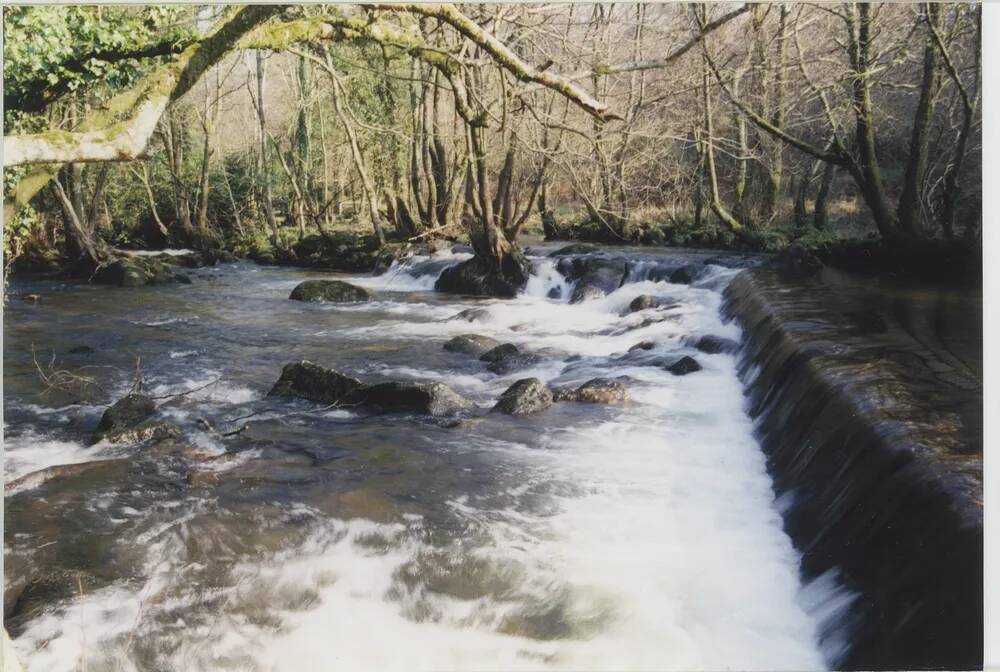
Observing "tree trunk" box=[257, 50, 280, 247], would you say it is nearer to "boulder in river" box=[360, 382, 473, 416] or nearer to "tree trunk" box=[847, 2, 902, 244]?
"tree trunk" box=[847, 2, 902, 244]

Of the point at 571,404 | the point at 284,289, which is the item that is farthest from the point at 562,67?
the point at 284,289

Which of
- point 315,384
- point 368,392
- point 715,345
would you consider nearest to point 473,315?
point 715,345

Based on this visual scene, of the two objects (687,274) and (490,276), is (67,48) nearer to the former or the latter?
(490,276)

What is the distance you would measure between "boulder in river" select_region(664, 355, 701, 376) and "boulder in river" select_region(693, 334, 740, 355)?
63cm

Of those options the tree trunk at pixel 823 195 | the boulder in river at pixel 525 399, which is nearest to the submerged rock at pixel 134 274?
the boulder in river at pixel 525 399

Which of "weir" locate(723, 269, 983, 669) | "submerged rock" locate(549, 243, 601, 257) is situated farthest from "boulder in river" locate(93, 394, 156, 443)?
"submerged rock" locate(549, 243, 601, 257)

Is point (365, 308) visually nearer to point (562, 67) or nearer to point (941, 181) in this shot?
point (562, 67)

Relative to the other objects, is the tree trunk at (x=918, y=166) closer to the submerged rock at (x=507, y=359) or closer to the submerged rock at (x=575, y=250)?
the submerged rock at (x=507, y=359)

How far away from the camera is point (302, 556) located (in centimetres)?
455

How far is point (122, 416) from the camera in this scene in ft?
21.0

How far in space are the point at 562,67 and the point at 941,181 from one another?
16.3 feet

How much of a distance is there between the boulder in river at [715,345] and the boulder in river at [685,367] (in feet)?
2.05

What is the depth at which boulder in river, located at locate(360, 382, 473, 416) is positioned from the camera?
6.98 m

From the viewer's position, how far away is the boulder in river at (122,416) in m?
6.25
